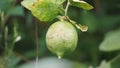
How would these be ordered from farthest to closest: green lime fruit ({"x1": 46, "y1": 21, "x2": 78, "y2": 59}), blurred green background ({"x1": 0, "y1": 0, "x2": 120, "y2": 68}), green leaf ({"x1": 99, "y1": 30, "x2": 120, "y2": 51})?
1. blurred green background ({"x1": 0, "y1": 0, "x2": 120, "y2": 68})
2. green leaf ({"x1": 99, "y1": 30, "x2": 120, "y2": 51})
3. green lime fruit ({"x1": 46, "y1": 21, "x2": 78, "y2": 59})

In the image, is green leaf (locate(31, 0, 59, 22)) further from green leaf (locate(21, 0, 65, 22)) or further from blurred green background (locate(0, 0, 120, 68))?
blurred green background (locate(0, 0, 120, 68))

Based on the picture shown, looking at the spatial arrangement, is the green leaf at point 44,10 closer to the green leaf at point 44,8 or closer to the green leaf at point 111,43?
the green leaf at point 44,8

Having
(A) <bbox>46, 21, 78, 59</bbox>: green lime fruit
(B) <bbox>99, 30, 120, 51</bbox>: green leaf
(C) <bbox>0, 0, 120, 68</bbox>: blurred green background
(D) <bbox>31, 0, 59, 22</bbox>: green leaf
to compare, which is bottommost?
(C) <bbox>0, 0, 120, 68</bbox>: blurred green background

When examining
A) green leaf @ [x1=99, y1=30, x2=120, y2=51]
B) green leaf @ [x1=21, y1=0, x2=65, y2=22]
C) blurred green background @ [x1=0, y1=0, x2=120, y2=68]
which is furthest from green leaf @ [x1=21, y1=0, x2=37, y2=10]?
blurred green background @ [x1=0, y1=0, x2=120, y2=68]

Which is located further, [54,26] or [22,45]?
[22,45]

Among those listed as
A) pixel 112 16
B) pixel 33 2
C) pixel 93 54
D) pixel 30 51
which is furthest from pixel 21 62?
pixel 33 2

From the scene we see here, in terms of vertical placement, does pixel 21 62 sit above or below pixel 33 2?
below

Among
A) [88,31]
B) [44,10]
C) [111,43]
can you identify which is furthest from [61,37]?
[88,31]

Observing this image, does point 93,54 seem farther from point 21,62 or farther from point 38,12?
point 38,12
